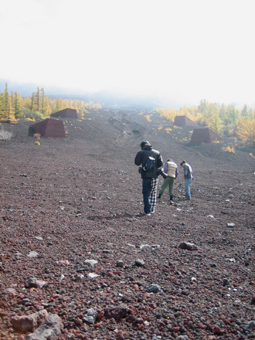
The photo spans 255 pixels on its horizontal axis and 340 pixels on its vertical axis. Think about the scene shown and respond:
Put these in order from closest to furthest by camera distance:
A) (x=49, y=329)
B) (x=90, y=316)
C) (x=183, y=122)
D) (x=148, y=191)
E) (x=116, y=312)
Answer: (x=49, y=329) → (x=90, y=316) → (x=116, y=312) → (x=148, y=191) → (x=183, y=122)

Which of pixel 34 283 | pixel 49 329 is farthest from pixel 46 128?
pixel 49 329

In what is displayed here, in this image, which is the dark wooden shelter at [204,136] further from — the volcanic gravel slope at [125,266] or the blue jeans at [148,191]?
the blue jeans at [148,191]

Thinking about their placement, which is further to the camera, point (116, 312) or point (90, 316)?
point (116, 312)

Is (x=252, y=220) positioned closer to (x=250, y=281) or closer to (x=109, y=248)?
(x=250, y=281)

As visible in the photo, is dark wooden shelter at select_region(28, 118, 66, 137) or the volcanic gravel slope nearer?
the volcanic gravel slope

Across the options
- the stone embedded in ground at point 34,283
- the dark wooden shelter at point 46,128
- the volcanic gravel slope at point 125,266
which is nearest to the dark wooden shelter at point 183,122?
the dark wooden shelter at point 46,128

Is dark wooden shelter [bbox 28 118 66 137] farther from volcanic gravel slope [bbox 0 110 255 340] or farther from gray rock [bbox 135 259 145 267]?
gray rock [bbox 135 259 145 267]

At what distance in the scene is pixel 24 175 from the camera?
34.9ft

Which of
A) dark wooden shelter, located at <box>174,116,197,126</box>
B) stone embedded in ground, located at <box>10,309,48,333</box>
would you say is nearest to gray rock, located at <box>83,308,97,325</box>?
stone embedded in ground, located at <box>10,309,48,333</box>

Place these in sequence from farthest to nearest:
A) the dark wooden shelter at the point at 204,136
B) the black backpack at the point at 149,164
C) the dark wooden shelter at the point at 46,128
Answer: the dark wooden shelter at the point at 204,136, the dark wooden shelter at the point at 46,128, the black backpack at the point at 149,164

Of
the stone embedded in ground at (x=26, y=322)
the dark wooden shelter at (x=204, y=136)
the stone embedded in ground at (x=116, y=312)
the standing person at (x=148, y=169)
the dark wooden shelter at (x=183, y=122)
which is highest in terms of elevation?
the dark wooden shelter at (x=183, y=122)

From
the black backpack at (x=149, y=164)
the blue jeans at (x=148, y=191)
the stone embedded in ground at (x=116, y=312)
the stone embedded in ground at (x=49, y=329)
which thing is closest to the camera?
the stone embedded in ground at (x=49, y=329)

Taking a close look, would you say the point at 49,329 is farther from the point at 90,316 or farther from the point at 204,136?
the point at 204,136

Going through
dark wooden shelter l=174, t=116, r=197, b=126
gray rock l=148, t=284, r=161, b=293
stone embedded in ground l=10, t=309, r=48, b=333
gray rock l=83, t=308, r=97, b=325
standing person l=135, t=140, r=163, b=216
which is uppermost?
dark wooden shelter l=174, t=116, r=197, b=126
